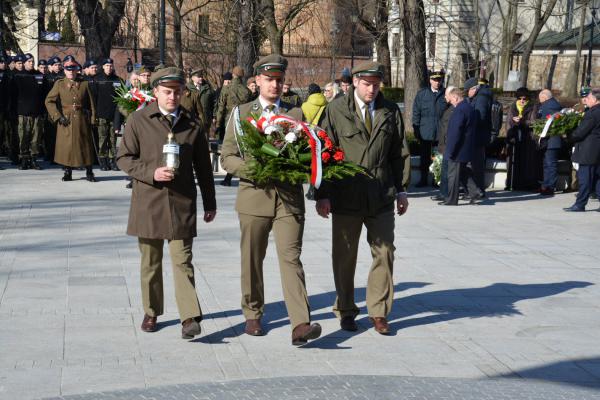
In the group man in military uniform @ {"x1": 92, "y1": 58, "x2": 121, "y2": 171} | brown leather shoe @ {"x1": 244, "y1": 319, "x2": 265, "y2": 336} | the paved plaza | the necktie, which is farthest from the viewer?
man in military uniform @ {"x1": 92, "y1": 58, "x2": 121, "y2": 171}

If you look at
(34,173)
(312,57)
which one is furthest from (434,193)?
(312,57)

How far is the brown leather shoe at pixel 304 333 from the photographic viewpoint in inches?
276

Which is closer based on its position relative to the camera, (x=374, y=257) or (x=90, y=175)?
(x=374, y=257)

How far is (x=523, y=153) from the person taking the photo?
698 inches

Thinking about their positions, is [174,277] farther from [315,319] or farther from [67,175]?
[67,175]

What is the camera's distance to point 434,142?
17.4 metres

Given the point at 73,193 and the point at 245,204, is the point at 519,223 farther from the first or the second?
the point at 245,204

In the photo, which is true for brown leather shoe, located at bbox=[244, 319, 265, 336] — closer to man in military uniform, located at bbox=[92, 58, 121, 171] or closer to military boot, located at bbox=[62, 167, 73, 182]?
military boot, located at bbox=[62, 167, 73, 182]

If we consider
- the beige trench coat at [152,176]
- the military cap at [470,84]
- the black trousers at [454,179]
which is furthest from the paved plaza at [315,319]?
the military cap at [470,84]

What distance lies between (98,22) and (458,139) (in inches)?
497

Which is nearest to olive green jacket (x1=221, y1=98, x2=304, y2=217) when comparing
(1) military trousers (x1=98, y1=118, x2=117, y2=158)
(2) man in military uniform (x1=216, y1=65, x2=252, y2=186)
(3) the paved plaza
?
(3) the paved plaza

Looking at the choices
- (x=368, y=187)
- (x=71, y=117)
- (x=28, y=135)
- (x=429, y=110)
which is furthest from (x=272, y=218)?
(x=28, y=135)

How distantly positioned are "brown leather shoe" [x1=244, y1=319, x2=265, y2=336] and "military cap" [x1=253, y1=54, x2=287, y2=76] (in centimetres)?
172

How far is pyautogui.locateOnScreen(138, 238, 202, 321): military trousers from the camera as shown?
23.7 ft
